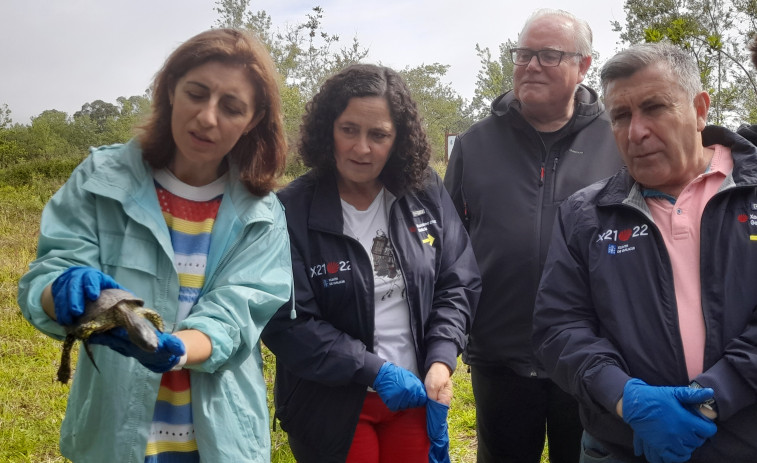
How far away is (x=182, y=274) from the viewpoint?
1969 mm

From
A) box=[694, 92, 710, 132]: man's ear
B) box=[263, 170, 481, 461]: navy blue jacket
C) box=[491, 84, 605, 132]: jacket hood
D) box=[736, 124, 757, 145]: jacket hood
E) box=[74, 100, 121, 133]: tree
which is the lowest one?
box=[263, 170, 481, 461]: navy blue jacket

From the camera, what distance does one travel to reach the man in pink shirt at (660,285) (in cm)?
175

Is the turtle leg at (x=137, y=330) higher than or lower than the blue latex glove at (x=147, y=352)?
higher

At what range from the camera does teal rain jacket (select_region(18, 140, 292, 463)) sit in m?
1.82

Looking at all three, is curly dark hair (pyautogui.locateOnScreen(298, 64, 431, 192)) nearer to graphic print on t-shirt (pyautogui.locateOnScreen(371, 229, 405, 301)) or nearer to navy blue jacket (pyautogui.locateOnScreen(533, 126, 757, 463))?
graphic print on t-shirt (pyautogui.locateOnScreen(371, 229, 405, 301))

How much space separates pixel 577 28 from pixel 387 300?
61.5 inches

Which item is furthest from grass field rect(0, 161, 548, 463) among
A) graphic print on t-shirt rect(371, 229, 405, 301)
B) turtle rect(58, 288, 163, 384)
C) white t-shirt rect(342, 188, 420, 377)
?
turtle rect(58, 288, 163, 384)

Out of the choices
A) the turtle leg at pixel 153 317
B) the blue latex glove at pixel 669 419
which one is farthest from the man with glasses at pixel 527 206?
the turtle leg at pixel 153 317

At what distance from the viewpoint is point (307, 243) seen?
2.38 meters

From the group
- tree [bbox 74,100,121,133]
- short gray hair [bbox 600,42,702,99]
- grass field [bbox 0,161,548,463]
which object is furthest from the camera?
tree [bbox 74,100,121,133]

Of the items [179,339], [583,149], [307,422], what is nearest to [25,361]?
[307,422]

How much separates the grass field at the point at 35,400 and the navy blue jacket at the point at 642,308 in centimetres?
235

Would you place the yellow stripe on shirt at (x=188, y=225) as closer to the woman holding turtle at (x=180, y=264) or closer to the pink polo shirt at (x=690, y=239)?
the woman holding turtle at (x=180, y=264)

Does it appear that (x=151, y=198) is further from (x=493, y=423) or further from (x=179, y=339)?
(x=493, y=423)
